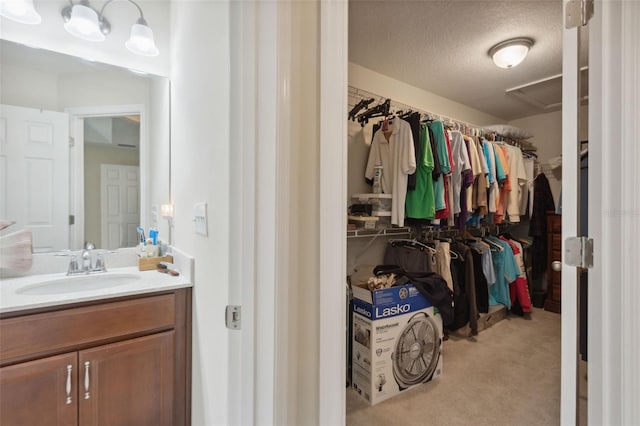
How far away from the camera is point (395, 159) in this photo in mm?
2191

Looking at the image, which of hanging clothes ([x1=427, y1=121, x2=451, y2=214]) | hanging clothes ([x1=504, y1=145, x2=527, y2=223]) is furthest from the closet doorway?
hanging clothes ([x1=427, y1=121, x2=451, y2=214])

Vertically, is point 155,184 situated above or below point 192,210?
above

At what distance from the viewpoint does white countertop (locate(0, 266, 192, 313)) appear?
3.76 feet

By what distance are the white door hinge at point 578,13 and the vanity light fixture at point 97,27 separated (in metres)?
2.09

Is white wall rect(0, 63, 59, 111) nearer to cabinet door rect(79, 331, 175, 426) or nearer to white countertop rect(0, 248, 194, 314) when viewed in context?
white countertop rect(0, 248, 194, 314)

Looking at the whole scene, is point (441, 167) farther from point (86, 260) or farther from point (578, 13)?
point (86, 260)

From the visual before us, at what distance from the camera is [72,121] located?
171 cm

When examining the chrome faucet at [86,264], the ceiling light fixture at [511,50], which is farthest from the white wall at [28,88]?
the ceiling light fixture at [511,50]

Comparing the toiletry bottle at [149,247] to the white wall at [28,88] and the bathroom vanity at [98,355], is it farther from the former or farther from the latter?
the white wall at [28,88]

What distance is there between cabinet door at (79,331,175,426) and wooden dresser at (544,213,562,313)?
3804mm

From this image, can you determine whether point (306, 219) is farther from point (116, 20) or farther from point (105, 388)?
point (116, 20)
